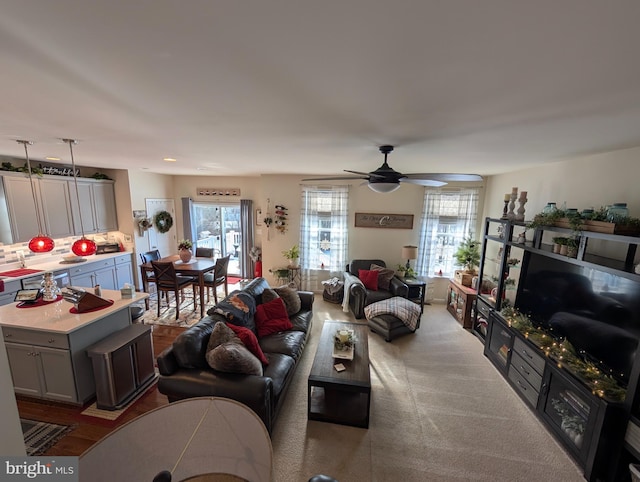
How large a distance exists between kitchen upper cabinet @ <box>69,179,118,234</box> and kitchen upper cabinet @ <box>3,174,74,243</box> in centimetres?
15

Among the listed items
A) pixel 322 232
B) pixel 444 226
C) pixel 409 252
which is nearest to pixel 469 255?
pixel 444 226

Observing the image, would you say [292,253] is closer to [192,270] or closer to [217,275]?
[217,275]

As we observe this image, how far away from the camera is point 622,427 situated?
1938 millimetres

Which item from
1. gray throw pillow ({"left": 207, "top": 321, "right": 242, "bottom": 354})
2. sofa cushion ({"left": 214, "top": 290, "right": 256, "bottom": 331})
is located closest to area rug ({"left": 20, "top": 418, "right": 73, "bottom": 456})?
gray throw pillow ({"left": 207, "top": 321, "right": 242, "bottom": 354})

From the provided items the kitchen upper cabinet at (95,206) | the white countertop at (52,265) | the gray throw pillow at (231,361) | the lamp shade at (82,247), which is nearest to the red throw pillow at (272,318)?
the gray throw pillow at (231,361)

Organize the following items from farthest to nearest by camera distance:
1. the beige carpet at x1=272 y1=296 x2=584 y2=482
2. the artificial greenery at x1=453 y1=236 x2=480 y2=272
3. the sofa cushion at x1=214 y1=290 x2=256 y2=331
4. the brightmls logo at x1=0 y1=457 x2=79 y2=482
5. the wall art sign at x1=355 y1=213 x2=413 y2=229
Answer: the wall art sign at x1=355 y1=213 x2=413 y2=229, the artificial greenery at x1=453 y1=236 x2=480 y2=272, the sofa cushion at x1=214 y1=290 x2=256 y2=331, the beige carpet at x1=272 y1=296 x2=584 y2=482, the brightmls logo at x1=0 y1=457 x2=79 y2=482

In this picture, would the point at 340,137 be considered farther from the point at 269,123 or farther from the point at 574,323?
the point at 574,323

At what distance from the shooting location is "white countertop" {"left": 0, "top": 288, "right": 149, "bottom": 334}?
2430mm

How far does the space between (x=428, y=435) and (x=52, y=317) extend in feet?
12.4

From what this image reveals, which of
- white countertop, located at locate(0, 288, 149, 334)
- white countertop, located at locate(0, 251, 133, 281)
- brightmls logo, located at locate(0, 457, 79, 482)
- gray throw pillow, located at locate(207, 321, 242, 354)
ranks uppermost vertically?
brightmls logo, located at locate(0, 457, 79, 482)

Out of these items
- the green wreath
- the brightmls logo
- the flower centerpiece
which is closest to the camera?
the brightmls logo

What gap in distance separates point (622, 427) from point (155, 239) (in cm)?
768

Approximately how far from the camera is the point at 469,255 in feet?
16.1

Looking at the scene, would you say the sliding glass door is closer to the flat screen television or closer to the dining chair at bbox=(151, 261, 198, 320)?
the dining chair at bbox=(151, 261, 198, 320)
